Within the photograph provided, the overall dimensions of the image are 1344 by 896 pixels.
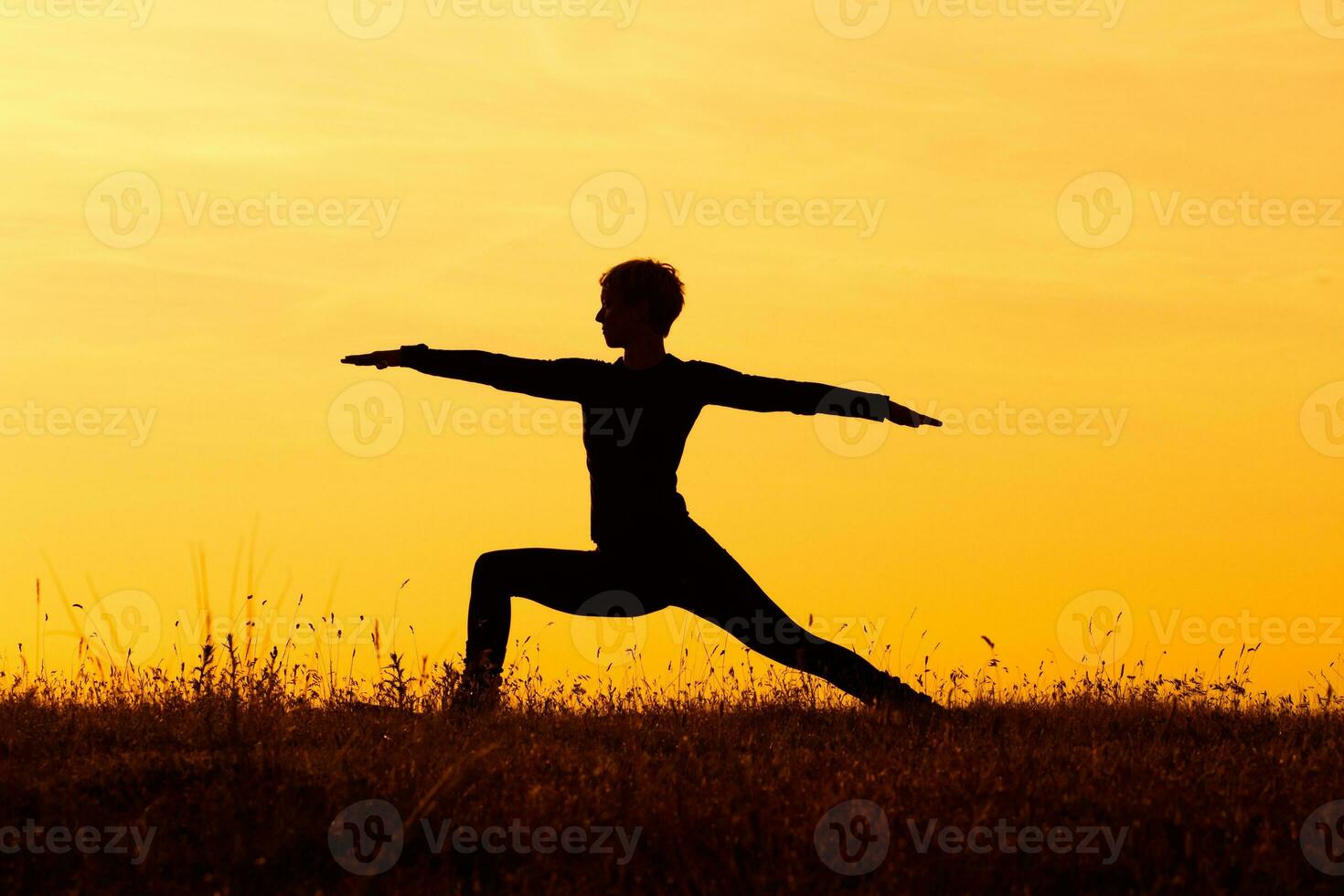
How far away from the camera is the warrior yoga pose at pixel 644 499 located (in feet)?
32.7

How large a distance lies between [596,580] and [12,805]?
3746 mm

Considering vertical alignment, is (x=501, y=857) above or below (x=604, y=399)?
below

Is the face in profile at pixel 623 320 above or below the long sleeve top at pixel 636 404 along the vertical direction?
above

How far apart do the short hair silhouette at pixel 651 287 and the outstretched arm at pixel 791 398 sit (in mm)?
368

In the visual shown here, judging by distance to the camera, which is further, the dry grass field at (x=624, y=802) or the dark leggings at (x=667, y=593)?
the dark leggings at (x=667, y=593)

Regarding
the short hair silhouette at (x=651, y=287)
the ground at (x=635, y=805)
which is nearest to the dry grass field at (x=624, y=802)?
the ground at (x=635, y=805)

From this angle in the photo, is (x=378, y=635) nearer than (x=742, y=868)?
No

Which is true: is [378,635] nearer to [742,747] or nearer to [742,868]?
[742,747]

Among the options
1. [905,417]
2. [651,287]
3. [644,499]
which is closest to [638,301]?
[651,287]

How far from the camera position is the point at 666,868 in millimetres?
6734

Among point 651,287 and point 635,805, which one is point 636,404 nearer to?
point 651,287

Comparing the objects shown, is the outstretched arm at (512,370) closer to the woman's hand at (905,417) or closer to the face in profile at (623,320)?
the face in profile at (623,320)

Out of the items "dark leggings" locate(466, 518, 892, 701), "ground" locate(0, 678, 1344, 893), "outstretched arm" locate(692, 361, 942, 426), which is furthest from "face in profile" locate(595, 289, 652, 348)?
"ground" locate(0, 678, 1344, 893)

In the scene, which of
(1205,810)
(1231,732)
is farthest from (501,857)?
(1231,732)
